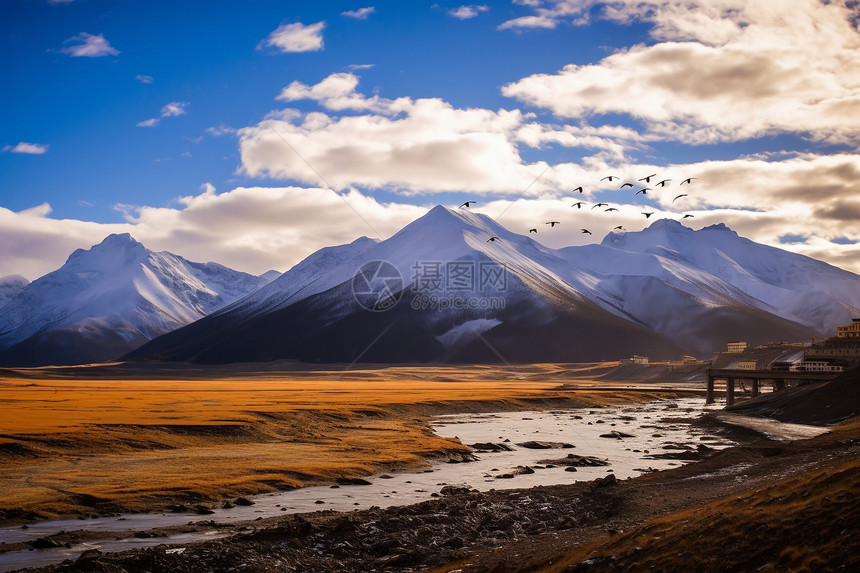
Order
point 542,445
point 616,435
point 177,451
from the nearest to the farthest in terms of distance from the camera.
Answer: point 177,451
point 542,445
point 616,435

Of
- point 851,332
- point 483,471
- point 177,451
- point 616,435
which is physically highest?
point 851,332

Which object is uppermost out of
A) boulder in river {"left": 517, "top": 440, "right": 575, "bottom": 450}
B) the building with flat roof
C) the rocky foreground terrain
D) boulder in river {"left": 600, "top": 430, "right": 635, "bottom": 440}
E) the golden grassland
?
the building with flat roof

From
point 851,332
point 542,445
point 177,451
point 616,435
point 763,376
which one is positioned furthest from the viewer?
point 851,332

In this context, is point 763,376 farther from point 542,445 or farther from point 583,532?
point 583,532

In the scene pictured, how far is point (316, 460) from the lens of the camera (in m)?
50.4

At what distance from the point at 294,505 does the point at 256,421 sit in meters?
36.0

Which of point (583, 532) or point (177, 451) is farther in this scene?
point (177, 451)

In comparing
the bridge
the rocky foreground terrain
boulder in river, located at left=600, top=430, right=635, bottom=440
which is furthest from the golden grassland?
the bridge

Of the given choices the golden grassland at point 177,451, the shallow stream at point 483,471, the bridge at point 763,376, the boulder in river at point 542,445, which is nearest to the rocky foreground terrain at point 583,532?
the shallow stream at point 483,471

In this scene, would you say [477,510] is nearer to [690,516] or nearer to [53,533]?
[690,516]

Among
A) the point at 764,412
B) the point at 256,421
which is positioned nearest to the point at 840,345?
the point at 764,412

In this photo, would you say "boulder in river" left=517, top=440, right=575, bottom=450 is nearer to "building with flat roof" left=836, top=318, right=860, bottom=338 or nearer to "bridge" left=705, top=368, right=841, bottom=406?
"bridge" left=705, top=368, right=841, bottom=406

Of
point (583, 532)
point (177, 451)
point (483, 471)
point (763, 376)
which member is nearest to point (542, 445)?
point (483, 471)

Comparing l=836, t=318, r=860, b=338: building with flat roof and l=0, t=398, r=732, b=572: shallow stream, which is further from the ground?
l=836, t=318, r=860, b=338: building with flat roof
